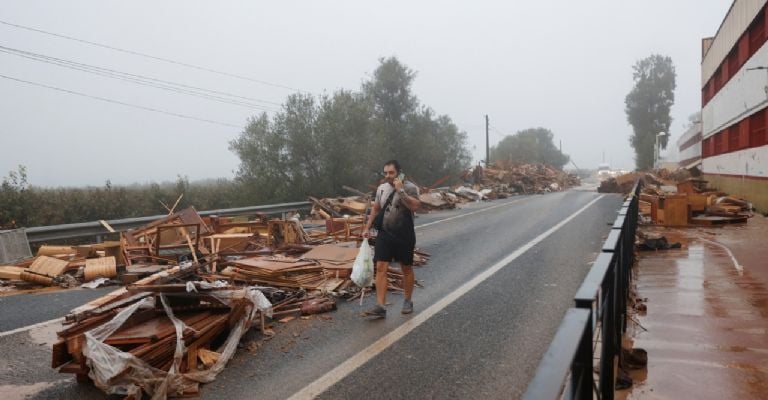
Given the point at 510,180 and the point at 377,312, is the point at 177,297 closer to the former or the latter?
the point at 377,312

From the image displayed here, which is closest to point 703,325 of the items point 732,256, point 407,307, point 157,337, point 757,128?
point 407,307

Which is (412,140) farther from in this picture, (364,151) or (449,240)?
(449,240)

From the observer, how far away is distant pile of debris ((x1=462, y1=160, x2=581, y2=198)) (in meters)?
40.3

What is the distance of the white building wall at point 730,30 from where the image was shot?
2221 centimetres

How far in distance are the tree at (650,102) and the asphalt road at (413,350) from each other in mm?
76476

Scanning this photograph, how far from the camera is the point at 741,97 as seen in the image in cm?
2392

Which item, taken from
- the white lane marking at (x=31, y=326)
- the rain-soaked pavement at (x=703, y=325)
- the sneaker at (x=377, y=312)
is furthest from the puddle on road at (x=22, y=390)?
the rain-soaked pavement at (x=703, y=325)

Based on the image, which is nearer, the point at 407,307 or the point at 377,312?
the point at 377,312

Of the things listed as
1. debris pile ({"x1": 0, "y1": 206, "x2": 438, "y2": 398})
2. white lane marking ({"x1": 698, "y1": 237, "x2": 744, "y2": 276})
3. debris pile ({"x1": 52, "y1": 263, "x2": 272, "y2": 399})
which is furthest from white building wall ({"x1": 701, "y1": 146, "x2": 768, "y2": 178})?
debris pile ({"x1": 52, "y1": 263, "x2": 272, "y2": 399})

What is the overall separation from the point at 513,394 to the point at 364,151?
1267 inches

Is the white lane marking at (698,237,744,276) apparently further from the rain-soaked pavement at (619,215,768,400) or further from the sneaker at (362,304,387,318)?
the sneaker at (362,304,387,318)

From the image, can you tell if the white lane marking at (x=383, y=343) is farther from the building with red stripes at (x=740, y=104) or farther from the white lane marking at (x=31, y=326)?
the building with red stripes at (x=740, y=104)

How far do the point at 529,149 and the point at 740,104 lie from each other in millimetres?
88289

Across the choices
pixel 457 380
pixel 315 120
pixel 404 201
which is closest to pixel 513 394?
pixel 457 380
